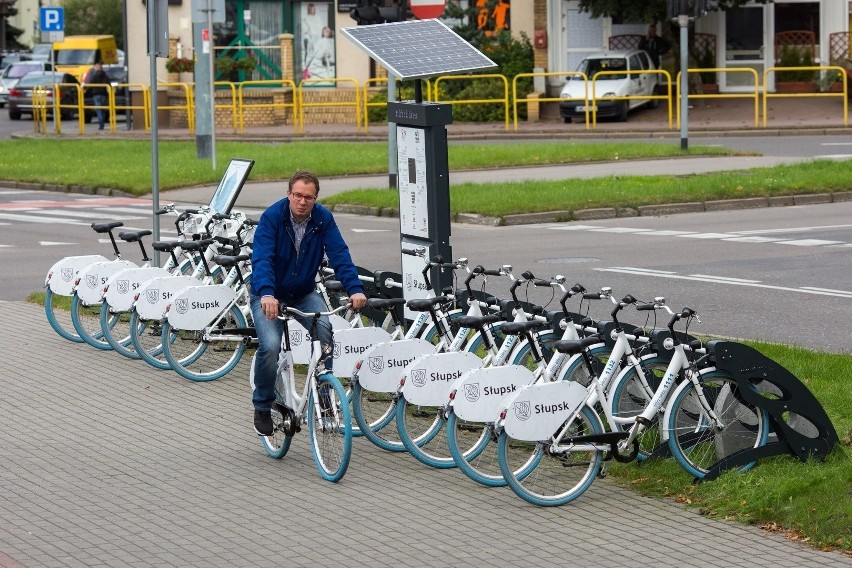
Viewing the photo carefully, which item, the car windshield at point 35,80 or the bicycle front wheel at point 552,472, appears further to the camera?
the car windshield at point 35,80

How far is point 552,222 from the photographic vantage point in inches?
845

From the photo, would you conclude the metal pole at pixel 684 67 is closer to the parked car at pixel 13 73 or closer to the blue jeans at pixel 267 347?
the blue jeans at pixel 267 347

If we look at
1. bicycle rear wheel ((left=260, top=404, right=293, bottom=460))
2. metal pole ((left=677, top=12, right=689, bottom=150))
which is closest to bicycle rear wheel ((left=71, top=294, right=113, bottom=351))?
bicycle rear wheel ((left=260, top=404, right=293, bottom=460))

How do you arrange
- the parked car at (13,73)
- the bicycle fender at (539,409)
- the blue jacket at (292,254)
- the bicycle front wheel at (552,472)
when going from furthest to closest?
1. the parked car at (13,73)
2. the blue jacket at (292,254)
3. the bicycle front wheel at (552,472)
4. the bicycle fender at (539,409)

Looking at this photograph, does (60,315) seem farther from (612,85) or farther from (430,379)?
(612,85)

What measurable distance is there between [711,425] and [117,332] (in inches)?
231

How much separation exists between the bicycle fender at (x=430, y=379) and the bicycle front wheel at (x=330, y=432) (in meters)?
0.41

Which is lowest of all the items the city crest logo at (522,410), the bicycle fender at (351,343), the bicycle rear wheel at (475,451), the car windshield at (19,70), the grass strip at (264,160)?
the bicycle rear wheel at (475,451)

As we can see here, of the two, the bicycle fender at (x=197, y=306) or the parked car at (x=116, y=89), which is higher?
the parked car at (x=116, y=89)

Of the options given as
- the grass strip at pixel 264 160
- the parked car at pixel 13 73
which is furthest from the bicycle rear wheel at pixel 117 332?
the parked car at pixel 13 73

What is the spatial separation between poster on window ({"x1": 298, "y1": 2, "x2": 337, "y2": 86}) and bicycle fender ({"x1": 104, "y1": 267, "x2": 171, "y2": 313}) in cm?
3687

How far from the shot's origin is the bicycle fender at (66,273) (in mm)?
12555

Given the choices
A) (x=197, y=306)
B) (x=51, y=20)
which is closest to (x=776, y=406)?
(x=197, y=306)

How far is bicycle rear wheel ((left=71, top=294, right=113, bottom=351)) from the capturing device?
40.7ft
